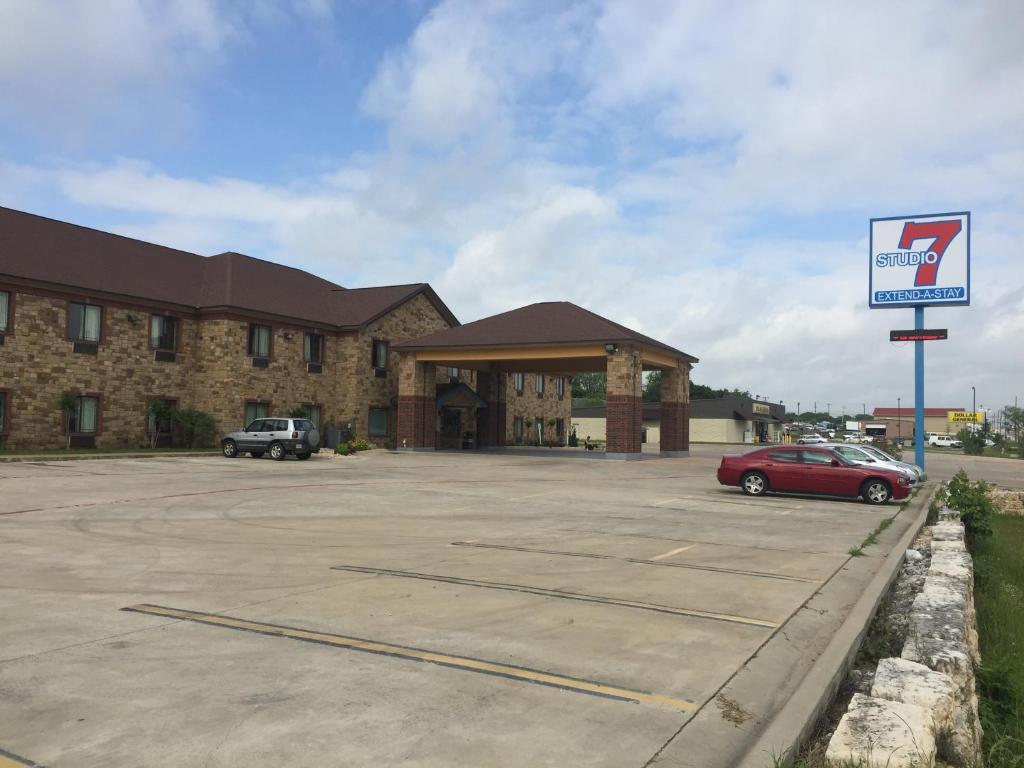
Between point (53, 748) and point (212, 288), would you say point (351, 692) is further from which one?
point (212, 288)

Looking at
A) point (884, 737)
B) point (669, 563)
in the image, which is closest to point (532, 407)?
point (669, 563)

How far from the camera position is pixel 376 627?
682cm

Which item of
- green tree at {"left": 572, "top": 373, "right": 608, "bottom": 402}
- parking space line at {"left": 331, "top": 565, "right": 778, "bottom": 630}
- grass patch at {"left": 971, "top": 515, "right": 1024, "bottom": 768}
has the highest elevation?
green tree at {"left": 572, "top": 373, "right": 608, "bottom": 402}

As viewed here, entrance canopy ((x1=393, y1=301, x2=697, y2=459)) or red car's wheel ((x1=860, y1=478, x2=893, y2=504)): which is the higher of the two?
entrance canopy ((x1=393, y1=301, x2=697, y2=459))

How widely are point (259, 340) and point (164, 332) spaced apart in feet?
14.3

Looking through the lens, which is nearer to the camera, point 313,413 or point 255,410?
point 255,410

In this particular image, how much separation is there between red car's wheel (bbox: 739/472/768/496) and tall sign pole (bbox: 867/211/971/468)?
14.7 meters

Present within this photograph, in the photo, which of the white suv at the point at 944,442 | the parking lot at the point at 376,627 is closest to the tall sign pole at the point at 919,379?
the parking lot at the point at 376,627

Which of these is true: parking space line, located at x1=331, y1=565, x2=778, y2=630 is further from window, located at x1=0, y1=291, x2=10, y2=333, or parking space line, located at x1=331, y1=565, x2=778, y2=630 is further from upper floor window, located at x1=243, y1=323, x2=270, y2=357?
upper floor window, located at x1=243, y1=323, x2=270, y2=357

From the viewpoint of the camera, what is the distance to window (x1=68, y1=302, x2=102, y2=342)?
103 ft

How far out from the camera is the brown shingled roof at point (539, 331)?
37.7m

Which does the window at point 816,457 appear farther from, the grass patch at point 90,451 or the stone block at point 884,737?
the grass patch at point 90,451

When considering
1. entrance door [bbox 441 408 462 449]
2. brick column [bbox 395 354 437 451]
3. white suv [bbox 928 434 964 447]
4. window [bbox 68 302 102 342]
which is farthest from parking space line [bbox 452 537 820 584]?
white suv [bbox 928 434 964 447]

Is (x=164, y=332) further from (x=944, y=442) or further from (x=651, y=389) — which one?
(x=651, y=389)
